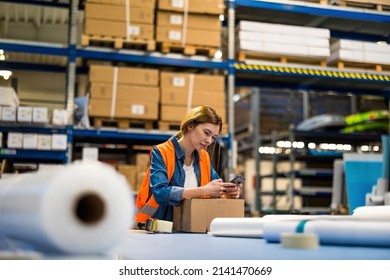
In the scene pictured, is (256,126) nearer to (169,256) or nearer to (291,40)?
(291,40)

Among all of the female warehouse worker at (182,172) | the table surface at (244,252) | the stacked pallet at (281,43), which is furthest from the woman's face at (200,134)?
the stacked pallet at (281,43)

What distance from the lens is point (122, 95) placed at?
19.9ft

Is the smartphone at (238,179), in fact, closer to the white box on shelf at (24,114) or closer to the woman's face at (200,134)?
the woman's face at (200,134)

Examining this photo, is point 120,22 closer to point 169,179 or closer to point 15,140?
point 15,140

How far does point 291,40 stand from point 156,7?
1.84m

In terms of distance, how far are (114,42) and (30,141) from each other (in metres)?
1.56

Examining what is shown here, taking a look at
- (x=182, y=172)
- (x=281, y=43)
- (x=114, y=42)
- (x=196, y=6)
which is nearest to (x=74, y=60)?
(x=114, y=42)

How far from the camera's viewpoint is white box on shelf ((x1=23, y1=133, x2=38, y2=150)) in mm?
5645

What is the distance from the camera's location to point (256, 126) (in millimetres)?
10031

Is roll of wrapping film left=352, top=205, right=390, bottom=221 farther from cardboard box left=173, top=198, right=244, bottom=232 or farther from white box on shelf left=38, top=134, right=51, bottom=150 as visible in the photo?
white box on shelf left=38, top=134, right=51, bottom=150

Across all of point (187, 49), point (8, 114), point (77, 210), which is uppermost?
point (187, 49)

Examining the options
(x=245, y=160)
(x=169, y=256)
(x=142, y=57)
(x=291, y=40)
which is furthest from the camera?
(x=245, y=160)

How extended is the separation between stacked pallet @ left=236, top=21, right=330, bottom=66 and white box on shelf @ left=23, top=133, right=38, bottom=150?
277cm
